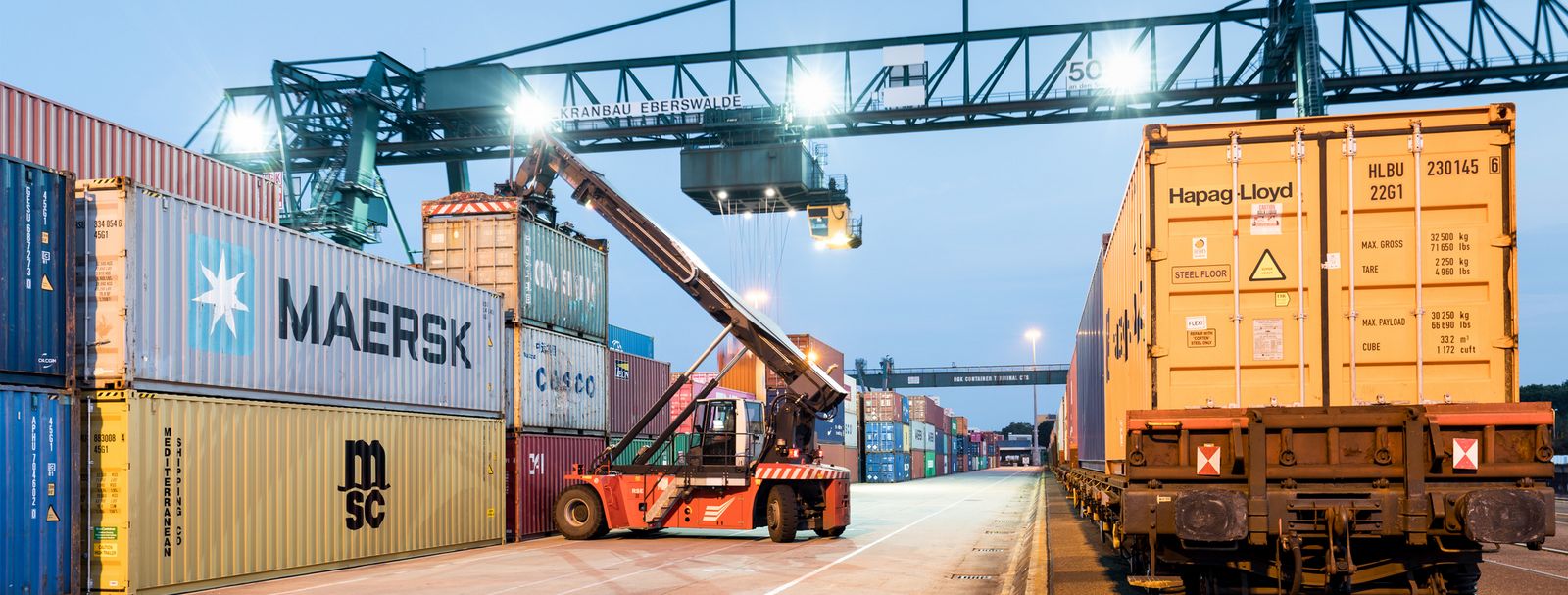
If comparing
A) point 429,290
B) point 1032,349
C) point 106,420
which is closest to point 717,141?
point 429,290

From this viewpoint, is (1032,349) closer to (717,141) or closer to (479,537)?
(717,141)

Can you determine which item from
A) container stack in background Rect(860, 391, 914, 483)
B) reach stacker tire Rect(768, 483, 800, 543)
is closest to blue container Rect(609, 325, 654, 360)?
container stack in background Rect(860, 391, 914, 483)

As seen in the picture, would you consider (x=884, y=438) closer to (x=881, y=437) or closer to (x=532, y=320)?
(x=881, y=437)

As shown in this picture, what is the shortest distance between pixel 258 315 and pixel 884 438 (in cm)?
6089

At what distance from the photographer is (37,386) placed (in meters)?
13.1

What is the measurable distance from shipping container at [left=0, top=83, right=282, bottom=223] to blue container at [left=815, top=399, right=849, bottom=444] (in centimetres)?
4336

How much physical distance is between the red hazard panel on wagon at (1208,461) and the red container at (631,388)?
18.6 m

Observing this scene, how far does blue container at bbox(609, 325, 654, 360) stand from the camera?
A: 50.8m

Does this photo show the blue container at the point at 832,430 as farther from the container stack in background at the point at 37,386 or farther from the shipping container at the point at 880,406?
the container stack in background at the point at 37,386

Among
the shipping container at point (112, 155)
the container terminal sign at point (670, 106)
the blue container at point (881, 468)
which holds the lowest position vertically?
the blue container at point (881, 468)

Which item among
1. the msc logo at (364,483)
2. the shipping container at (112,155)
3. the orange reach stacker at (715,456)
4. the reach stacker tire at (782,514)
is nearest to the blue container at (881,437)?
the orange reach stacker at (715,456)

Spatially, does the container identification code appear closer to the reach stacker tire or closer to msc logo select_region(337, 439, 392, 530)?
msc logo select_region(337, 439, 392, 530)

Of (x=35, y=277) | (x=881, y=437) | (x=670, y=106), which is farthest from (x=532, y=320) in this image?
(x=881, y=437)

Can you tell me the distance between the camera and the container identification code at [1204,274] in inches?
386
